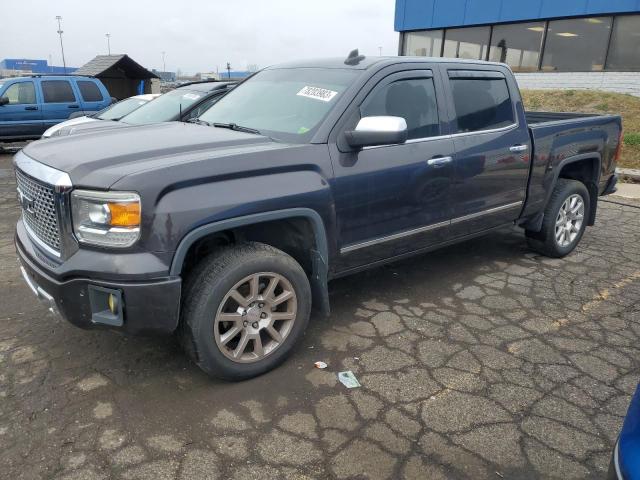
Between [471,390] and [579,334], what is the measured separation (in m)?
1.21

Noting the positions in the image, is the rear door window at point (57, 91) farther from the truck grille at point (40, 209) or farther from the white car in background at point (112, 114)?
the truck grille at point (40, 209)

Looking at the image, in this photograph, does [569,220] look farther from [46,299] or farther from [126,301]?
[46,299]

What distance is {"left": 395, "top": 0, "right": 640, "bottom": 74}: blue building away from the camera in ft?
48.6

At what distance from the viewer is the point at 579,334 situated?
3625 mm

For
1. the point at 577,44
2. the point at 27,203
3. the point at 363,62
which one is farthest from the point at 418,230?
the point at 577,44

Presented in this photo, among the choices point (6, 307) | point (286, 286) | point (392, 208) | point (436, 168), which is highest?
point (436, 168)

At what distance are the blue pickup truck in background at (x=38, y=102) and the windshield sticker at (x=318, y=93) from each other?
10.3 meters

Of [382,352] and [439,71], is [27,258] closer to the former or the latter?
[382,352]

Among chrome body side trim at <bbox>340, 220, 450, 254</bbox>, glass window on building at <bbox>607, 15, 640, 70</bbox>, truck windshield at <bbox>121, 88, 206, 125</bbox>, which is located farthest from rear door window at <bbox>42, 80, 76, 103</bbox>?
glass window on building at <bbox>607, 15, 640, 70</bbox>

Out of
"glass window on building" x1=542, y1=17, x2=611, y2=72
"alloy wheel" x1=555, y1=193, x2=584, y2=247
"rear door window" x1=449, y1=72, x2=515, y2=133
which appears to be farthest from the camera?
"glass window on building" x1=542, y1=17, x2=611, y2=72

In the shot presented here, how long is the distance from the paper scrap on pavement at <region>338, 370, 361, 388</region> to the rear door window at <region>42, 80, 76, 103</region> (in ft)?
39.4

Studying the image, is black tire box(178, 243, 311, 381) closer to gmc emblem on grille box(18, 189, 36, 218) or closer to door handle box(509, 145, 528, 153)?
gmc emblem on grille box(18, 189, 36, 218)

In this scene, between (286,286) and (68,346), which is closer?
(286,286)

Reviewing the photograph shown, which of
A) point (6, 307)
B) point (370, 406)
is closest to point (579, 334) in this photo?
point (370, 406)
